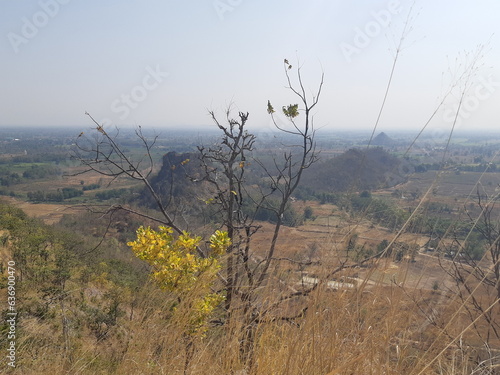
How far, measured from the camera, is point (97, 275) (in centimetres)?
873

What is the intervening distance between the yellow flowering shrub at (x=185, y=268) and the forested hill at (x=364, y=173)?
3.74 feet

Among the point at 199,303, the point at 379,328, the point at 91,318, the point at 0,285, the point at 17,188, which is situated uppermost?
the point at 379,328

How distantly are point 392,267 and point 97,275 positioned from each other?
842cm

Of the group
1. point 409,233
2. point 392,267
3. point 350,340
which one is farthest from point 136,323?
point 409,233

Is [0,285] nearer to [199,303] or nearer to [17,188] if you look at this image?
[199,303]

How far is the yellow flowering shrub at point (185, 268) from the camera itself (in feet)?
6.72

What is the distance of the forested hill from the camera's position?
296 centimetres

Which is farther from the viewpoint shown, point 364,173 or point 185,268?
point 364,173

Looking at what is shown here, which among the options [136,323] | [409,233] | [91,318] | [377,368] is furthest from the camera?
[91,318]

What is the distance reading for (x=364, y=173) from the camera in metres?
11.6

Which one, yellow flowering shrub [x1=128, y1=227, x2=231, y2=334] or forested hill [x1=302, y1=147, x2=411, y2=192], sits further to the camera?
forested hill [x1=302, y1=147, x2=411, y2=192]

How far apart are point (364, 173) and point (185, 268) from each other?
409 inches

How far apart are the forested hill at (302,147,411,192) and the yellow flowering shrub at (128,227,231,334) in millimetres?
1140

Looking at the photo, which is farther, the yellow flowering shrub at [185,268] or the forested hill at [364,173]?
the forested hill at [364,173]
